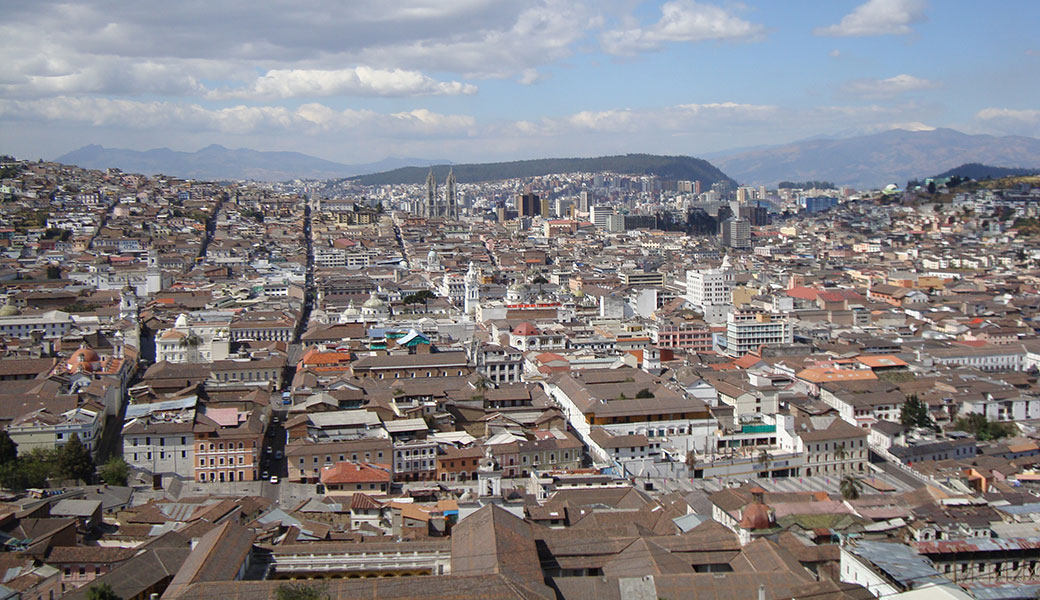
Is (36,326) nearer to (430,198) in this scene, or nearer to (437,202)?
(430,198)

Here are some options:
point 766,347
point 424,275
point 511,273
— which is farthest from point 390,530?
point 511,273

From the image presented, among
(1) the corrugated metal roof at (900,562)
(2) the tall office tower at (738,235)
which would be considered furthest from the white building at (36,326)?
(2) the tall office tower at (738,235)

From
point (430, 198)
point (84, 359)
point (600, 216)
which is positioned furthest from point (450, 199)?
point (84, 359)

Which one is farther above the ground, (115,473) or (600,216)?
(600,216)

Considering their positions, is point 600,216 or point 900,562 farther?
point 600,216

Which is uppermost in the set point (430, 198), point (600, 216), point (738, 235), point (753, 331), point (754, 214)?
point (430, 198)

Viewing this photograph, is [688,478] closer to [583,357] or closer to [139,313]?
[583,357]
